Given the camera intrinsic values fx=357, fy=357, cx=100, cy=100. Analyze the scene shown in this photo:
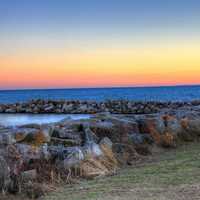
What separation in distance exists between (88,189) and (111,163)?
5.55ft

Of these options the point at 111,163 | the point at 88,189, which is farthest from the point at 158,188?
the point at 111,163

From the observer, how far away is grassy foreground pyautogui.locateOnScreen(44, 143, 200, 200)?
439 centimetres

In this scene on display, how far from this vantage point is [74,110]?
824 inches

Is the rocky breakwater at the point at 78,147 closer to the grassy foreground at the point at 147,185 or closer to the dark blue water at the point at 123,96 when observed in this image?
the grassy foreground at the point at 147,185

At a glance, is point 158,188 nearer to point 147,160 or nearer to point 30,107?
point 147,160

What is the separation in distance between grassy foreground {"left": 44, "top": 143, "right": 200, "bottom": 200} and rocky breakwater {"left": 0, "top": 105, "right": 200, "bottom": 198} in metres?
0.37

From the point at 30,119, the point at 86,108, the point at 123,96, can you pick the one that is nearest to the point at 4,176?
the point at 30,119

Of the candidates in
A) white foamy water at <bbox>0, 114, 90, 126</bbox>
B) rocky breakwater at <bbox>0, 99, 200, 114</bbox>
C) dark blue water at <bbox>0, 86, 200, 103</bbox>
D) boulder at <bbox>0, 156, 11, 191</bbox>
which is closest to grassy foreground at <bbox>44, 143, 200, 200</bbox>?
boulder at <bbox>0, 156, 11, 191</bbox>

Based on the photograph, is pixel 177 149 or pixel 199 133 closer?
pixel 177 149

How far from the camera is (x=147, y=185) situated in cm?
486

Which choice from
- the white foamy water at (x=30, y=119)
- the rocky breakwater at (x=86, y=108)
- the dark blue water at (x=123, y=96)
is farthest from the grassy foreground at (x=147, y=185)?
the dark blue water at (x=123, y=96)

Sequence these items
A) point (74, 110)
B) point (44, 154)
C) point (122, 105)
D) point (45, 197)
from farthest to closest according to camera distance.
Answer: point (122, 105), point (74, 110), point (44, 154), point (45, 197)

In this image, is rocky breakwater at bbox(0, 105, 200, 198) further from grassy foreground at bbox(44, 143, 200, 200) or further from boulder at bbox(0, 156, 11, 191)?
grassy foreground at bbox(44, 143, 200, 200)

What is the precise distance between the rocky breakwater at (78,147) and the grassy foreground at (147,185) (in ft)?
1.20
